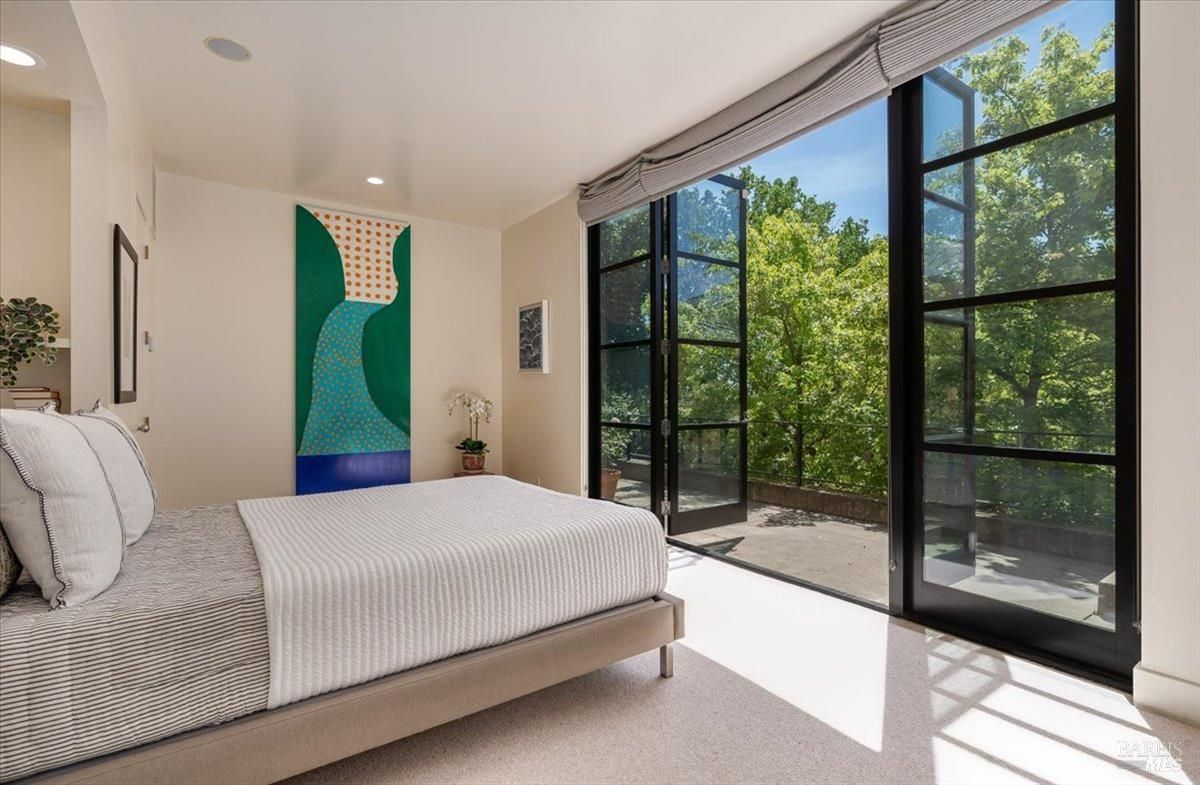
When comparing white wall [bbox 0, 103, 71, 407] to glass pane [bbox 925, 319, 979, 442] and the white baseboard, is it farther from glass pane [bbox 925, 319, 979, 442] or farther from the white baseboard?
the white baseboard

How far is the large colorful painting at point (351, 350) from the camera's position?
15.5 feet

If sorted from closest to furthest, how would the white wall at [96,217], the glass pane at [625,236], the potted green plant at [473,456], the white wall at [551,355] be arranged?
the white wall at [96,217]
the glass pane at [625,236]
the white wall at [551,355]
the potted green plant at [473,456]

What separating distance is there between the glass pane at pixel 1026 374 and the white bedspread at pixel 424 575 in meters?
1.44

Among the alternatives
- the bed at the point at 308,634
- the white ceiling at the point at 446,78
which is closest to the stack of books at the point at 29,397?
the bed at the point at 308,634

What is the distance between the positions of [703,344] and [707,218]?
0.88 meters

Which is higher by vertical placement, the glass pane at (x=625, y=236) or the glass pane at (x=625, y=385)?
the glass pane at (x=625, y=236)

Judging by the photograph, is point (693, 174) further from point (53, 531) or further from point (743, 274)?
point (53, 531)

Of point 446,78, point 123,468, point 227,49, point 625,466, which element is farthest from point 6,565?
point 625,466

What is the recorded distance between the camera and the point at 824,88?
273 centimetres

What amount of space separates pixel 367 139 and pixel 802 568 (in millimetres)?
3916

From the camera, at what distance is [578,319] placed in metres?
4.55

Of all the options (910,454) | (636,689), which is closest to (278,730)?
(636,689)

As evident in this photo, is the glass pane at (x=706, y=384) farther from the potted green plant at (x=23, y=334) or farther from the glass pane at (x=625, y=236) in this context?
the potted green plant at (x=23, y=334)

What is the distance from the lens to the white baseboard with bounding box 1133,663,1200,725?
1.81 m
